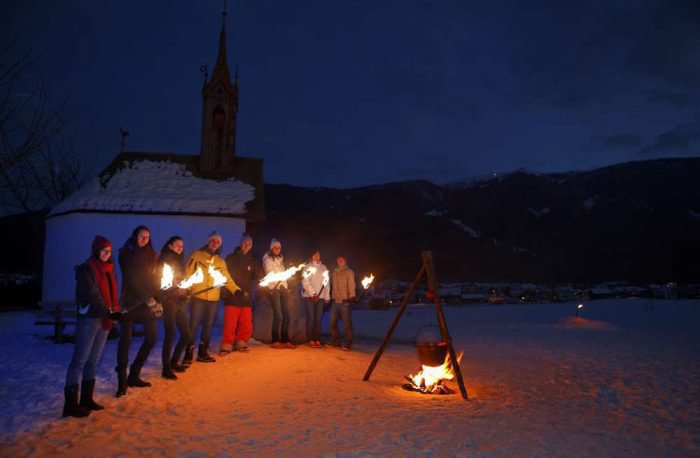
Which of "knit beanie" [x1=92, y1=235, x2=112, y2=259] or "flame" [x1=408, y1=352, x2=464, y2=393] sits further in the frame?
"flame" [x1=408, y1=352, x2=464, y2=393]

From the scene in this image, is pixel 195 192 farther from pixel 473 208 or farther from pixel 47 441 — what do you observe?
pixel 473 208

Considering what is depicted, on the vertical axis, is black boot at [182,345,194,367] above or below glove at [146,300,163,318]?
below

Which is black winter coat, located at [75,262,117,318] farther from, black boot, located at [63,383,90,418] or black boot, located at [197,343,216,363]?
black boot, located at [197,343,216,363]

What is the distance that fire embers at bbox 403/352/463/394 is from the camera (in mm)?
7355

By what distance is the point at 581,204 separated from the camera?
376 feet

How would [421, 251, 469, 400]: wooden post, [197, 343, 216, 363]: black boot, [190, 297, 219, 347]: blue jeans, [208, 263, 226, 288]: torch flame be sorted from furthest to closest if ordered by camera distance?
[197, 343, 216, 363]: black boot
[208, 263, 226, 288]: torch flame
[190, 297, 219, 347]: blue jeans
[421, 251, 469, 400]: wooden post

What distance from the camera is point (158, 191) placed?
18297mm

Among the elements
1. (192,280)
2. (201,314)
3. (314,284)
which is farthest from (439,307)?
(201,314)

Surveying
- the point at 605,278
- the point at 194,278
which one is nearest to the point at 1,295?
the point at 194,278

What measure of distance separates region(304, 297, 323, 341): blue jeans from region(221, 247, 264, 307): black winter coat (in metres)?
1.60

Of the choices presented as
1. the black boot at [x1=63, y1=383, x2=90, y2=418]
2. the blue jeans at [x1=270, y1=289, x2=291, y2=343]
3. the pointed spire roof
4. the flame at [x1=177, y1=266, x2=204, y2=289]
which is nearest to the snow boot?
the flame at [x1=177, y1=266, x2=204, y2=289]

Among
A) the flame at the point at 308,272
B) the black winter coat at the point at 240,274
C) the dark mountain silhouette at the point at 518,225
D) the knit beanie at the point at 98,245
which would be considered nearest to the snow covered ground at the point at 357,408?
the black winter coat at the point at 240,274

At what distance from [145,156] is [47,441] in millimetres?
17873

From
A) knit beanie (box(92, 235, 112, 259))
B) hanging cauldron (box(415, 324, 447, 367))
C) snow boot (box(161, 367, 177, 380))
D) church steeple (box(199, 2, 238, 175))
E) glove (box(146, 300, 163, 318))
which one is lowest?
snow boot (box(161, 367, 177, 380))
